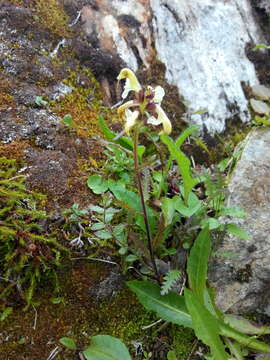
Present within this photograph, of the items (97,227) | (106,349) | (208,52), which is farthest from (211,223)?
(208,52)

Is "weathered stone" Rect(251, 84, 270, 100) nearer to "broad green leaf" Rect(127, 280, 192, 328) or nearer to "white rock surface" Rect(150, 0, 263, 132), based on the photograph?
"white rock surface" Rect(150, 0, 263, 132)

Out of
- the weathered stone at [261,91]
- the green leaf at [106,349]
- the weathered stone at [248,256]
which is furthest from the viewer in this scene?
the weathered stone at [261,91]

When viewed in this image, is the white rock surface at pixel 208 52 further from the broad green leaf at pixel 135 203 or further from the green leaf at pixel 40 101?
the broad green leaf at pixel 135 203

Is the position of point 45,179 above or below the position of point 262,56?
below

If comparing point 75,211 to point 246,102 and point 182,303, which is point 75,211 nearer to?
point 182,303

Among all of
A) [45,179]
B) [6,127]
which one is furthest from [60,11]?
[45,179]

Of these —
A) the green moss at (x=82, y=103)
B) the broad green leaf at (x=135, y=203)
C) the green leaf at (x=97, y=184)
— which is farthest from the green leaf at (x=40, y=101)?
the broad green leaf at (x=135, y=203)
